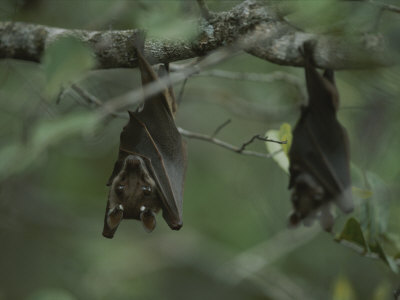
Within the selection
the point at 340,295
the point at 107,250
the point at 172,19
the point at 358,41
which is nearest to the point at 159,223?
the point at 107,250

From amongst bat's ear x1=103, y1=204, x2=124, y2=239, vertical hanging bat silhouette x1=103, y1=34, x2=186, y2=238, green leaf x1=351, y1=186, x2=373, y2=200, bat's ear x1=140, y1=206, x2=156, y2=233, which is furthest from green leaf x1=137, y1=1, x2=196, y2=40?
green leaf x1=351, y1=186, x2=373, y2=200

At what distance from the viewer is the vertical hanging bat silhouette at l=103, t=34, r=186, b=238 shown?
12.1 ft

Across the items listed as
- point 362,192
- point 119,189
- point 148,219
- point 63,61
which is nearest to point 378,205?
point 362,192

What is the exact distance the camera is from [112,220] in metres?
3.63

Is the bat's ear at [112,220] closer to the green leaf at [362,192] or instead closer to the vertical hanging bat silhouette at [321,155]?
the vertical hanging bat silhouette at [321,155]

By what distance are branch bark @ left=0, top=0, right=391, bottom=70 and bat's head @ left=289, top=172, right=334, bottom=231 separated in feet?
4.58

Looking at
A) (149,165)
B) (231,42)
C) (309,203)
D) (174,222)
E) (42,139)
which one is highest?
(231,42)

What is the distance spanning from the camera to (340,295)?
4.64 meters

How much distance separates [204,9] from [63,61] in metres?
1.19

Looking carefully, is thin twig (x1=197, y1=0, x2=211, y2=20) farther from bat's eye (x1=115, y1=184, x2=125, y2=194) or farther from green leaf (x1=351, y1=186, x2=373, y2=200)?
green leaf (x1=351, y1=186, x2=373, y2=200)

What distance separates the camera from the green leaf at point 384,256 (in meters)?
4.04

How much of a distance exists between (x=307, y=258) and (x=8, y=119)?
6.43 metres

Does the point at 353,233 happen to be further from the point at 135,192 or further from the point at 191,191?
the point at 191,191

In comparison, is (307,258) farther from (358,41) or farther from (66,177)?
(358,41)
